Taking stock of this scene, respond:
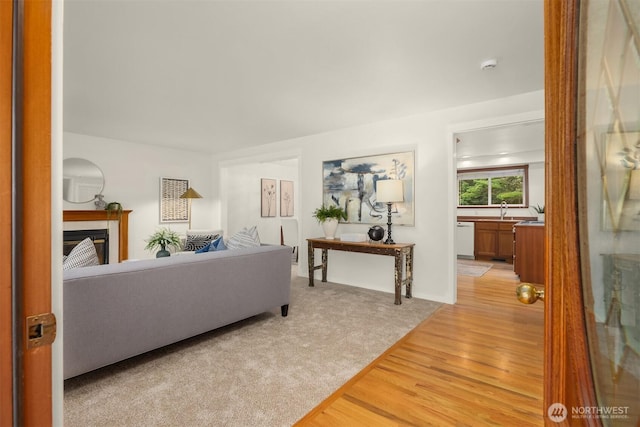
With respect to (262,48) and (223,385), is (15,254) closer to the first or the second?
(223,385)

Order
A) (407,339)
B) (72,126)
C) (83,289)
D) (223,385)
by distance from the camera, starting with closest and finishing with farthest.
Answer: (83,289) < (223,385) < (407,339) < (72,126)

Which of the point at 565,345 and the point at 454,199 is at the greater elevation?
the point at 454,199

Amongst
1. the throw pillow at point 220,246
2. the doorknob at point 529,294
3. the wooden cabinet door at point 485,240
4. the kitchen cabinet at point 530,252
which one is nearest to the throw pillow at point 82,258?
the throw pillow at point 220,246

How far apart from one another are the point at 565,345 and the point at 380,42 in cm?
223

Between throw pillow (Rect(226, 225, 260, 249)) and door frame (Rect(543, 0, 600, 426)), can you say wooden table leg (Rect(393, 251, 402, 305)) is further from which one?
door frame (Rect(543, 0, 600, 426))

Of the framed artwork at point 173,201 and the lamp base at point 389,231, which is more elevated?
the framed artwork at point 173,201

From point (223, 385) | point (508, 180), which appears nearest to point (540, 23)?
point (223, 385)

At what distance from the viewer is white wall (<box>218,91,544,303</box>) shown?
140 inches

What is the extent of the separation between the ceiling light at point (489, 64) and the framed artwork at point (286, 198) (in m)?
5.58

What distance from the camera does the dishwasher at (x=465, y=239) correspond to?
6969 mm

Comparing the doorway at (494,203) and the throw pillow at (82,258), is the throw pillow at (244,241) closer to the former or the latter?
the throw pillow at (82,258)

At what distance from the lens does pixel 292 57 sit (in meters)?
2.44

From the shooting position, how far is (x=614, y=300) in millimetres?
433

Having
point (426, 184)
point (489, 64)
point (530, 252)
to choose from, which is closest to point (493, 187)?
point (530, 252)
